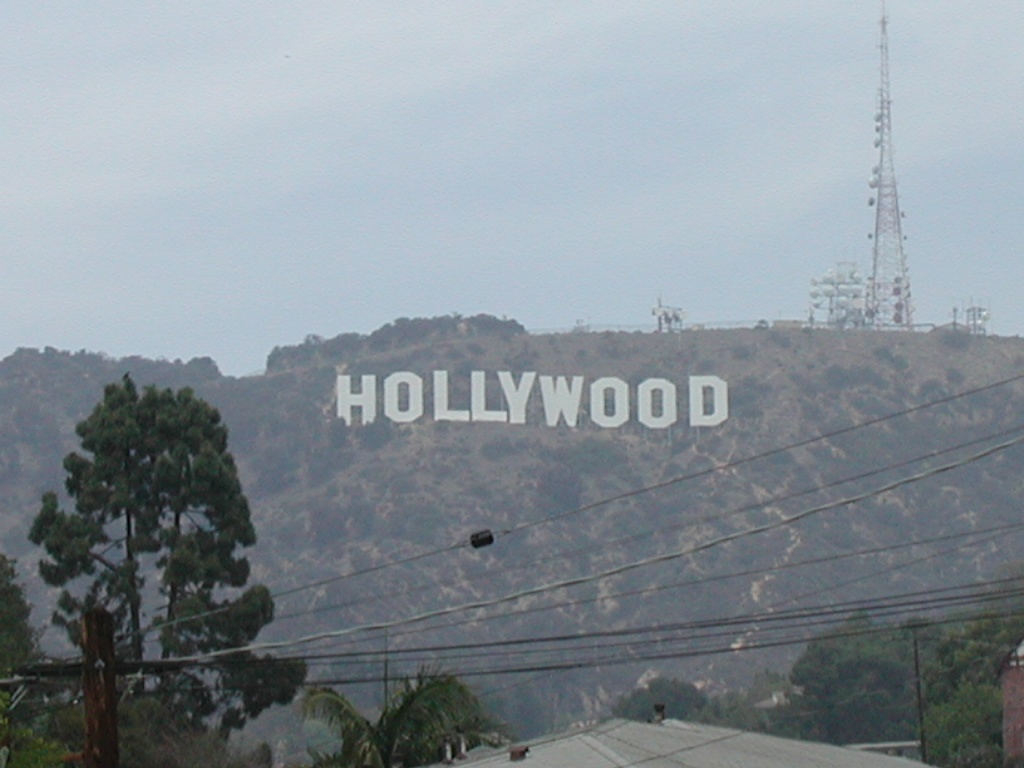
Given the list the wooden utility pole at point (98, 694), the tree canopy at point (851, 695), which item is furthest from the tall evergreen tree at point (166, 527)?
the tree canopy at point (851, 695)

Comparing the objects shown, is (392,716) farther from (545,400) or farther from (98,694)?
(545,400)

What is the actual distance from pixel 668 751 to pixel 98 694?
9.36 metres

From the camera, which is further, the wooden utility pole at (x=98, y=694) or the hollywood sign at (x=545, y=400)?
the hollywood sign at (x=545, y=400)

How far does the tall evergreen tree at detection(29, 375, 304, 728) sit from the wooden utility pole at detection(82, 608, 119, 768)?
3354cm

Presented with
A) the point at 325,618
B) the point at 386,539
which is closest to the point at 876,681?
the point at 325,618

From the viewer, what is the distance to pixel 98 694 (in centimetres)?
2412

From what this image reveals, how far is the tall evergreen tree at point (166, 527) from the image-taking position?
58.2 meters

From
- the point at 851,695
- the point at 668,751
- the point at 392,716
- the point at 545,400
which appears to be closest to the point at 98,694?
the point at 392,716

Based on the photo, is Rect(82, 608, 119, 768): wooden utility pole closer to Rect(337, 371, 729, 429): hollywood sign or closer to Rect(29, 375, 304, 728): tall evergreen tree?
Rect(29, 375, 304, 728): tall evergreen tree

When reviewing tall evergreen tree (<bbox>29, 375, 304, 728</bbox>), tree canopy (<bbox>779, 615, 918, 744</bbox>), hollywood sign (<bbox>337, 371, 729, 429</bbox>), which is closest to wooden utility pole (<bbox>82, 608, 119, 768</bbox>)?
tall evergreen tree (<bbox>29, 375, 304, 728</bbox>)

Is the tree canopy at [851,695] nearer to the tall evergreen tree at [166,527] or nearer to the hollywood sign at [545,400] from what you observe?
the hollywood sign at [545,400]

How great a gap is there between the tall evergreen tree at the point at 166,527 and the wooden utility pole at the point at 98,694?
3354 centimetres

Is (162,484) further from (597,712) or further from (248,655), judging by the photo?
(597,712)

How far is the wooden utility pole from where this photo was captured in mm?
23969
